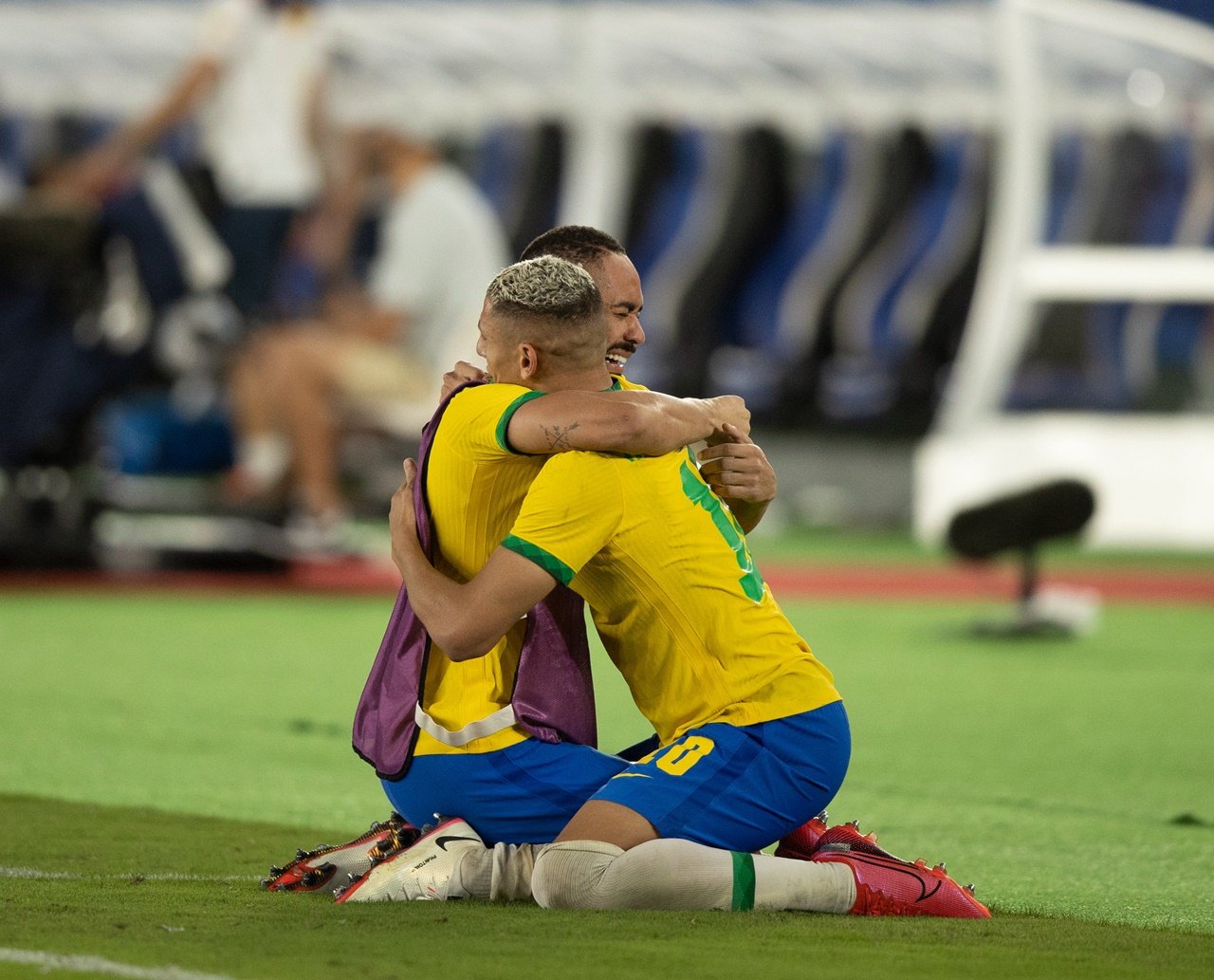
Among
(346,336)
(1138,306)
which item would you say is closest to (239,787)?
(346,336)

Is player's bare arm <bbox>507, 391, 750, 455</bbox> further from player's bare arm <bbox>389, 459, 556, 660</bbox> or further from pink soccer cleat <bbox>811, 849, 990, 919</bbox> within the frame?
pink soccer cleat <bbox>811, 849, 990, 919</bbox>

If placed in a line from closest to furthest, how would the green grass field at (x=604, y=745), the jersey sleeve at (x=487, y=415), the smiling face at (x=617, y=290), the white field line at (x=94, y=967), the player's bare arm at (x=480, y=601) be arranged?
the white field line at (x=94, y=967) → the green grass field at (x=604, y=745) → the player's bare arm at (x=480, y=601) → the jersey sleeve at (x=487, y=415) → the smiling face at (x=617, y=290)

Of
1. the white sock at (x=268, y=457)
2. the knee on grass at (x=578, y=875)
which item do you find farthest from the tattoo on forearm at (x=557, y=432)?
the white sock at (x=268, y=457)

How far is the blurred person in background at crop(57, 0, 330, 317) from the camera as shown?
12844 mm

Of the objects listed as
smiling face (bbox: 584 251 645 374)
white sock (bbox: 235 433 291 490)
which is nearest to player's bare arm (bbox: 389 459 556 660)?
smiling face (bbox: 584 251 645 374)

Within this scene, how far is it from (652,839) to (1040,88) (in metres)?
11.7

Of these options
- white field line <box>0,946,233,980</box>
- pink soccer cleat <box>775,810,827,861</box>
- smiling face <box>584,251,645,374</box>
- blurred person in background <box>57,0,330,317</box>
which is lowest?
white field line <box>0,946,233,980</box>

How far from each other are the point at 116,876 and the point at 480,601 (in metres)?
1.11

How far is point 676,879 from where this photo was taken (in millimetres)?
3943

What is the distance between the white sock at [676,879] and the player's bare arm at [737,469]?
2.36 feet

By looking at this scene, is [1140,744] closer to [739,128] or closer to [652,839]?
[652,839]

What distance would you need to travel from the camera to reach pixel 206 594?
38.3 ft

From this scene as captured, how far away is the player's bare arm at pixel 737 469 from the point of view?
4.33 meters

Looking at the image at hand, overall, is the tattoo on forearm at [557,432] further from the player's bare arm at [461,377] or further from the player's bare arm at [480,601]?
the player's bare arm at [461,377]
